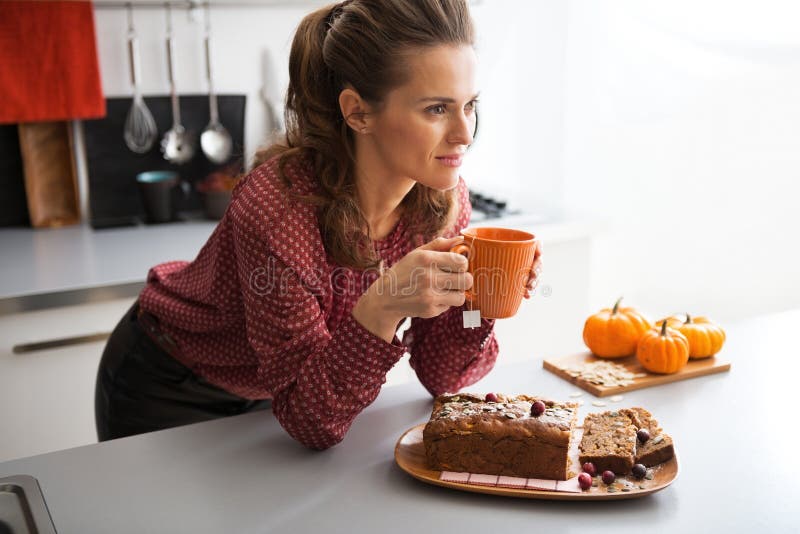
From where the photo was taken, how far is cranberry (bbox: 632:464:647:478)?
1.07m

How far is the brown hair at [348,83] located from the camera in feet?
3.84

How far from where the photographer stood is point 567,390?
4.55 feet

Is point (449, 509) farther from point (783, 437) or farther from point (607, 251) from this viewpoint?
point (607, 251)

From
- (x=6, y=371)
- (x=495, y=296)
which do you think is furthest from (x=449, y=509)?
(x=6, y=371)

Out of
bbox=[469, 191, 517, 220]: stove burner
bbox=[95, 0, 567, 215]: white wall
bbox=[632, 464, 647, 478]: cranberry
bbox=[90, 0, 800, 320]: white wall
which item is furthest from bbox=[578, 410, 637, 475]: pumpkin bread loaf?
bbox=[95, 0, 567, 215]: white wall

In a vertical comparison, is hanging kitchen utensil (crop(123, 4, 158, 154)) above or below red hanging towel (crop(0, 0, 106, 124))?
below

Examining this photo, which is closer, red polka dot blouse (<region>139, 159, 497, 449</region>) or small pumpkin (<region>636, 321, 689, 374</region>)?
red polka dot blouse (<region>139, 159, 497, 449</region>)

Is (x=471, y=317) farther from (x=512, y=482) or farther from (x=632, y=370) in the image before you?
(x=632, y=370)

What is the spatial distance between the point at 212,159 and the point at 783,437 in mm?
2128

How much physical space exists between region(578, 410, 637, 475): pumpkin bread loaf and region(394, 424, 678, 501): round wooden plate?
0.08 ft

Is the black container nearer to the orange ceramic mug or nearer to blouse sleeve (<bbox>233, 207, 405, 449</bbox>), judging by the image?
blouse sleeve (<bbox>233, 207, 405, 449</bbox>)

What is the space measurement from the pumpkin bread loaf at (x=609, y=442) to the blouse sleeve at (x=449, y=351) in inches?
9.1

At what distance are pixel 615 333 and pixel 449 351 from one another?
1.12 feet

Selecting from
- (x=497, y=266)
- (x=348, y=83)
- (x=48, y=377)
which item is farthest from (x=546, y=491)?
(x=48, y=377)
